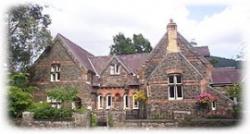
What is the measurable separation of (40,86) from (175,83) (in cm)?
1176

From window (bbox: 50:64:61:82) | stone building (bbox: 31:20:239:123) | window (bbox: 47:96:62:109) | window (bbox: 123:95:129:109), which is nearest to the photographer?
stone building (bbox: 31:20:239:123)

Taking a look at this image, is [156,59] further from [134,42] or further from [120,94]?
[134,42]

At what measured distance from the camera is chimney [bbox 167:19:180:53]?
27.7m

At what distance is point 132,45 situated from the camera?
60750 millimetres

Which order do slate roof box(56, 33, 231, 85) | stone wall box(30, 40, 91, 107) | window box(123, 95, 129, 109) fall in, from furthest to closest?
window box(123, 95, 129, 109)
stone wall box(30, 40, 91, 107)
slate roof box(56, 33, 231, 85)

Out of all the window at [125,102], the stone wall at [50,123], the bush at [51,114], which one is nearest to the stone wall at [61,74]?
the window at [125,102]

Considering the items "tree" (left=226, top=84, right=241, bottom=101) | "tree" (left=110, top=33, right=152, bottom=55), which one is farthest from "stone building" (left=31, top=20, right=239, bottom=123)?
"tree" (left=110, top=33, right=152, bottom=55)

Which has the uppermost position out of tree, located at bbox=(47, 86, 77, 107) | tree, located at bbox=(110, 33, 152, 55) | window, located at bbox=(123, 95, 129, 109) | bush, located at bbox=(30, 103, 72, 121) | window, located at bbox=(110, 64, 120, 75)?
tree, located at bbox=(110, 33, 152, 55)

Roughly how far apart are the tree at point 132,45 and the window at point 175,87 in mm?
33606

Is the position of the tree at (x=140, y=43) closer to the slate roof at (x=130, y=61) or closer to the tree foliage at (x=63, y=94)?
the slate roof at (x=130, y=61)

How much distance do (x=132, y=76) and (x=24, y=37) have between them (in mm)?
9215

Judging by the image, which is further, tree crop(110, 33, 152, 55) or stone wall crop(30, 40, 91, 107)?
tree crop(110, 33, 152, 55)

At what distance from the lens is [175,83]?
25.6 m

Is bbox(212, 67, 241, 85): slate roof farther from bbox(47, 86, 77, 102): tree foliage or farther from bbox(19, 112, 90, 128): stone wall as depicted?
bbox(19, 112, 90, 128): stone wall
